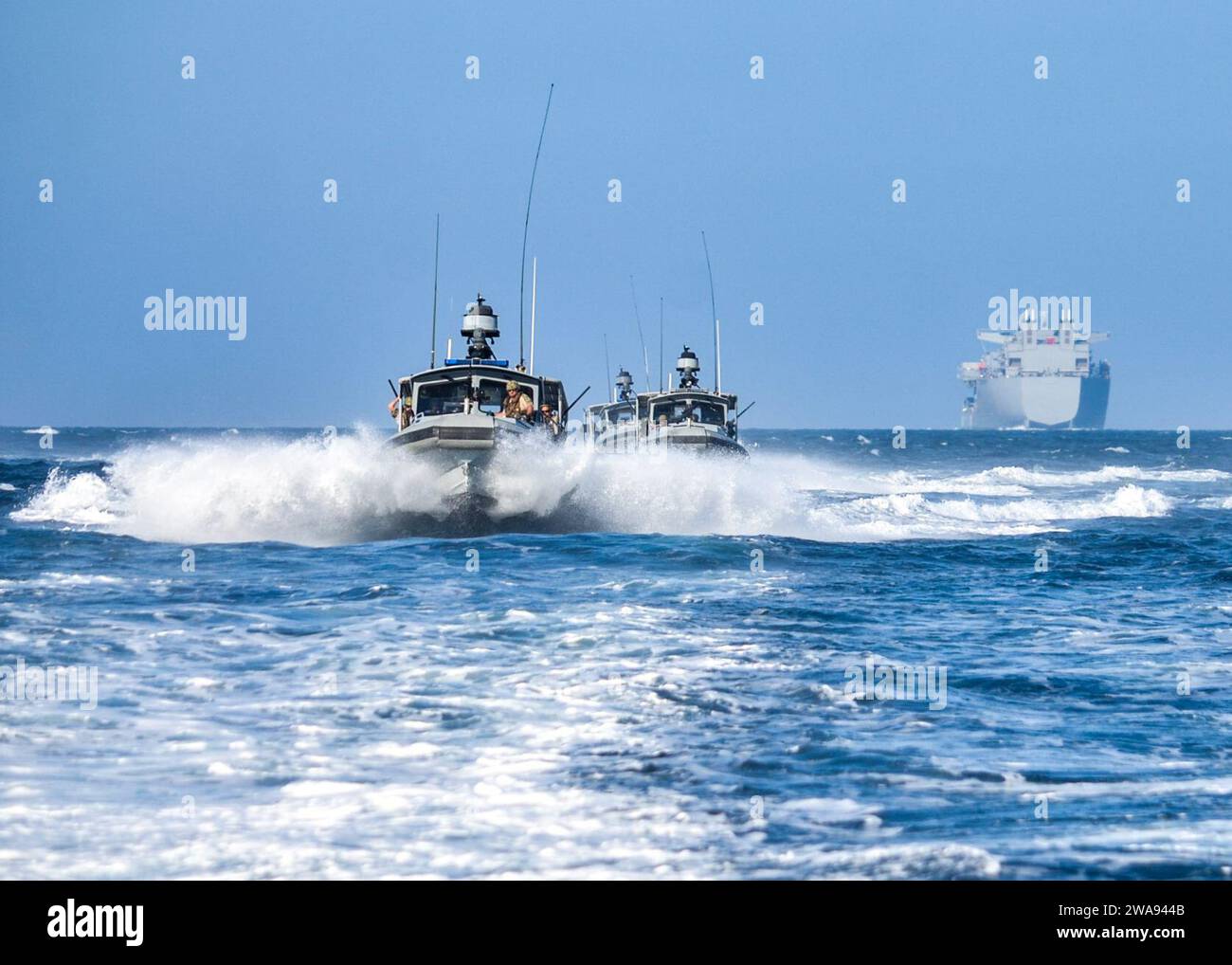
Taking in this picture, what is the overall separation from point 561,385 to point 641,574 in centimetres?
688

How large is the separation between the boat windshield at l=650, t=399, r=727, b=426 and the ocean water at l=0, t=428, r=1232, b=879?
11.3 metres

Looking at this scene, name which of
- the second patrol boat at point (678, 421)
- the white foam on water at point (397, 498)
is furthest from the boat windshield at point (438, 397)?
the second patrol boat at point (678, 421)

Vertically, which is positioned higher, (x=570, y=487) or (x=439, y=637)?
(x=570, y=487)

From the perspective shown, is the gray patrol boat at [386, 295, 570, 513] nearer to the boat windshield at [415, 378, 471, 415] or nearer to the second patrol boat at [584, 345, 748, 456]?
the boat windshield at [415, 378, 471, 415]

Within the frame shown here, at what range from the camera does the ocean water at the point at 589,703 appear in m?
6.41

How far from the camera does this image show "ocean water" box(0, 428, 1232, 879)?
6414 millimetres

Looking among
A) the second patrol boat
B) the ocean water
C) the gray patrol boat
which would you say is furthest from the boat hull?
the second patrol boat

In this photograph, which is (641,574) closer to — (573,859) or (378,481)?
(378,481)

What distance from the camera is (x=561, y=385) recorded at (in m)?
24.6

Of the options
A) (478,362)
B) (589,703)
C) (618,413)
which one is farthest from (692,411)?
(589,703)

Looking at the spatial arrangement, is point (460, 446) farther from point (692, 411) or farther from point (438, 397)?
point (692, 411)

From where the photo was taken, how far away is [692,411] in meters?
35.5

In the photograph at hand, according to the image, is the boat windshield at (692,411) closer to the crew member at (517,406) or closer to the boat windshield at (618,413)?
the boat windshield at (618,413)
